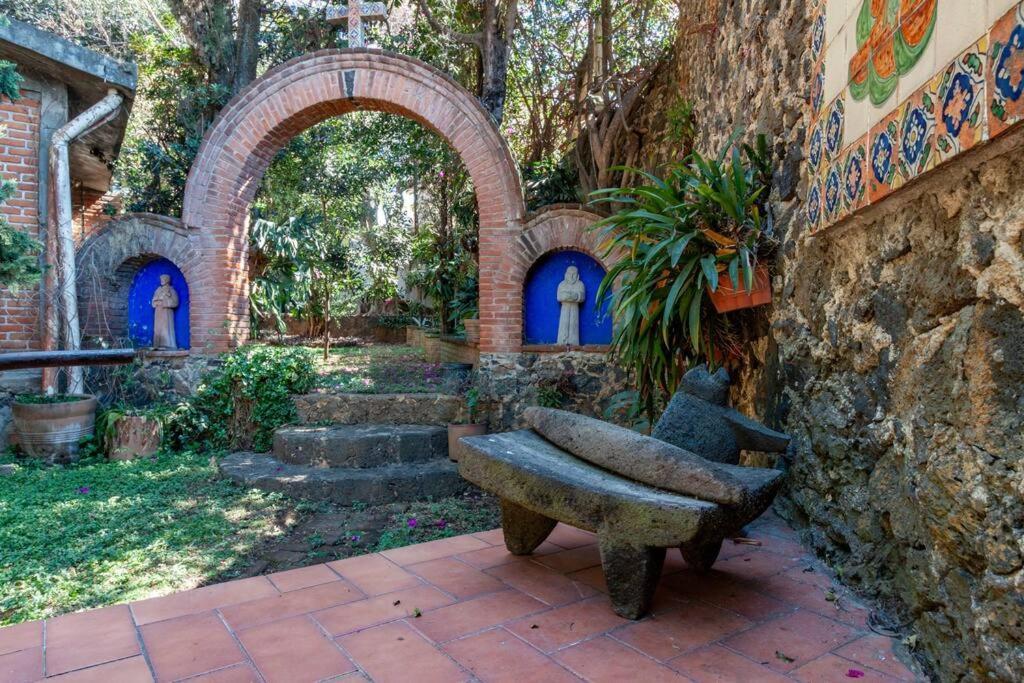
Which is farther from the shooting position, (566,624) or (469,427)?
(469,427)

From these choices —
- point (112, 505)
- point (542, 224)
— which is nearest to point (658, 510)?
point (112, 505)

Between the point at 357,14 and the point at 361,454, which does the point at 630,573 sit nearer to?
the point at 361,454

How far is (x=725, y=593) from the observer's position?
2184 mm

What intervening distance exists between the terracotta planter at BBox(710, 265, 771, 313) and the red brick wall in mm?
5985

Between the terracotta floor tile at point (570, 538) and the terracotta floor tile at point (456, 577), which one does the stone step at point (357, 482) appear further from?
the terracotta floor tile at point (456, 577)

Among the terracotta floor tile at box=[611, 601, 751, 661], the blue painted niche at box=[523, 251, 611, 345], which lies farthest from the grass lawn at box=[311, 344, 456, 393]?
the terracotta floor tile at box=[611, 601, 751, 661]

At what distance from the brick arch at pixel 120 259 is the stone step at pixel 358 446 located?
6.79ft

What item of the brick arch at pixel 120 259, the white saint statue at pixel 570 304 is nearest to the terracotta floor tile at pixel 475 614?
the white saint statue at pixel 570 304

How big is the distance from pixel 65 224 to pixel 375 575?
210 inches

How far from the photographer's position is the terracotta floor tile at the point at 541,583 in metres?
2.19

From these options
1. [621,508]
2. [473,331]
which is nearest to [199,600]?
[621,508]

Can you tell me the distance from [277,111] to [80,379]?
3198 millimetres

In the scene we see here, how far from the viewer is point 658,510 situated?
6.07 feet

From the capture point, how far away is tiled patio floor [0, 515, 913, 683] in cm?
171
